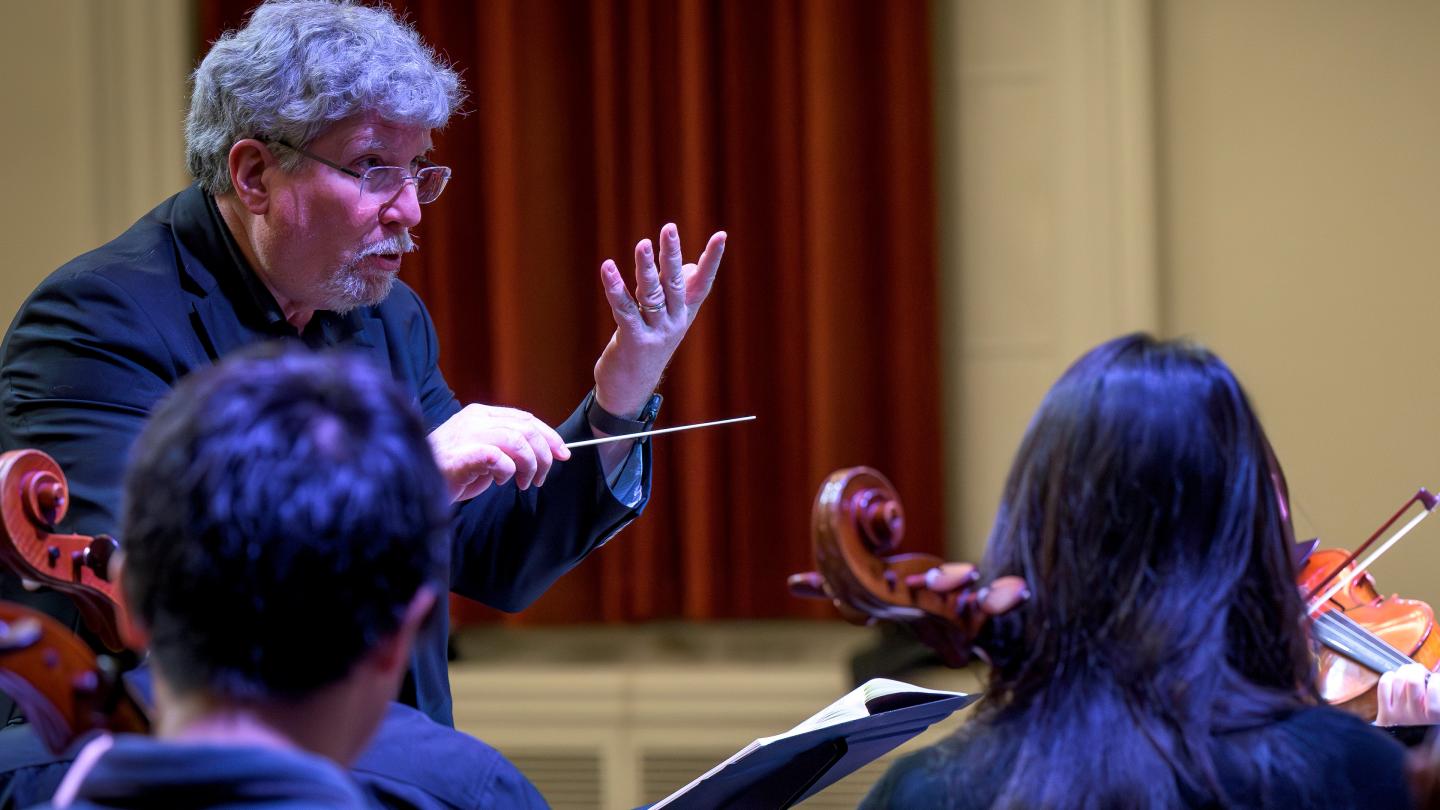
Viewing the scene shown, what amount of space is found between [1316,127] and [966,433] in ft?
3.30

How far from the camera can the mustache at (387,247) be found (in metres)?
1.96

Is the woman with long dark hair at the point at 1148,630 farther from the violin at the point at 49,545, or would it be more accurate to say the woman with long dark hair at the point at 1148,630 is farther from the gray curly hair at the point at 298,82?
the gray curly hair at the point at 298,82

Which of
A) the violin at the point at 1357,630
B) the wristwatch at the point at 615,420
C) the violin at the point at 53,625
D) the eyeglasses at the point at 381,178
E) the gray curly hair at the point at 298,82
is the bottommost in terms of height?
the violin at the point at 1357,630

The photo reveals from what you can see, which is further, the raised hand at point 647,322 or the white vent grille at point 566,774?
the white vent grille at point 566,774

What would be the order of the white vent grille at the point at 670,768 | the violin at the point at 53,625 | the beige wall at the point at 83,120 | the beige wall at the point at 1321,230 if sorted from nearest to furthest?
the violin at the point at 53,625, the beige wall at the point at 1321,230, the white vent grille at the point at 670,768, the beige wall at the point at 83,120

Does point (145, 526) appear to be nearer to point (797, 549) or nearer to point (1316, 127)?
point (797, 549)

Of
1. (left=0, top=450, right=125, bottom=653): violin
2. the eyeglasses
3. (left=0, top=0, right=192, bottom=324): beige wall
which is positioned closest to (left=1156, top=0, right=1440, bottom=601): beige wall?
the eyeglasses

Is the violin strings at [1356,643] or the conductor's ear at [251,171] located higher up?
the conductor's ear at [251,171]

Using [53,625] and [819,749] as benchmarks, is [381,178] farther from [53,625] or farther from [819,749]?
[53,625]

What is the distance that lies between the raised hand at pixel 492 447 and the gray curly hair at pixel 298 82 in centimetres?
43

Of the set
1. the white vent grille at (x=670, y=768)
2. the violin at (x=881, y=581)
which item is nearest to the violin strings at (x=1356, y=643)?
the violin at (x=881, y=581)

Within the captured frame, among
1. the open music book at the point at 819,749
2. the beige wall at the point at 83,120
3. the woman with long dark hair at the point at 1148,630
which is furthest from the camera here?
the beige wall at the point at 83,120

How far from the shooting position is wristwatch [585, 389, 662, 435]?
203cm

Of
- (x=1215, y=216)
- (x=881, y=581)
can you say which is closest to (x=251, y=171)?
(x=881, y=581)
